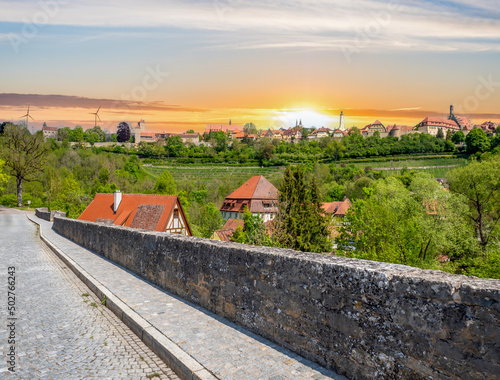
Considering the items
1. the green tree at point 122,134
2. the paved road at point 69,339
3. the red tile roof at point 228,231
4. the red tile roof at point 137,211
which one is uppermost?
the green tree at point 122,134

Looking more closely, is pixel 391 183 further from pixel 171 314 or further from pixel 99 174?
pixel 99 174

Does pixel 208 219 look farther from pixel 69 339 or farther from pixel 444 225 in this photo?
pixel 69 339

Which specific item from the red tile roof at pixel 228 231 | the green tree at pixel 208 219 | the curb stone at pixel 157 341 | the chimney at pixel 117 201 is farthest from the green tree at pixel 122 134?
the curb stone at pixel 157 341

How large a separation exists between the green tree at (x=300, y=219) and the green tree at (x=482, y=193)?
51.0 ft

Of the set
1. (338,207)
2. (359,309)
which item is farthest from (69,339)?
(338,207)

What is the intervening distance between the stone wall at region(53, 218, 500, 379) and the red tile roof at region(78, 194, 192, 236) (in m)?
24.8

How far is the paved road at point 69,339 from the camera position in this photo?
4.63 metres

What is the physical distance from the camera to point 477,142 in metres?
119

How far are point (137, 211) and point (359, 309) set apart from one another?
1180 inches

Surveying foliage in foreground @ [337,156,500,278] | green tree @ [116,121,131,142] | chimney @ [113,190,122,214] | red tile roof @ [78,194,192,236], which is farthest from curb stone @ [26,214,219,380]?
green tree @ [116,121,131,142]

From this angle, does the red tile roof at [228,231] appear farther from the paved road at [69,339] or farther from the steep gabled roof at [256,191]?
the paved road at [69,339]

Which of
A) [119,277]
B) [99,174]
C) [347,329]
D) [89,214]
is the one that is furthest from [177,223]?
[99,174]

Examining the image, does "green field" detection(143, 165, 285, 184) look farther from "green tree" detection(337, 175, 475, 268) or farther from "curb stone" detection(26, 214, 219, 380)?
"curb stone" detection(26, 214, 219, 380)

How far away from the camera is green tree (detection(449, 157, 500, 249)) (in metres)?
37.0
